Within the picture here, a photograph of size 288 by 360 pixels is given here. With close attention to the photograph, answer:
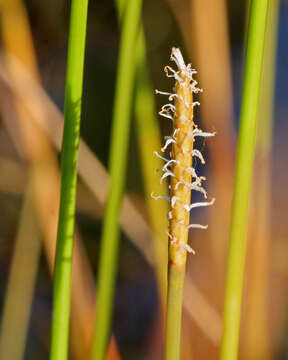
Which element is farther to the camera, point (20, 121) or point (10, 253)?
point (10, 253)

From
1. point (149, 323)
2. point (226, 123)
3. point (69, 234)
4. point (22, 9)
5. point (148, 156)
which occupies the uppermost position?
point (22, 9)

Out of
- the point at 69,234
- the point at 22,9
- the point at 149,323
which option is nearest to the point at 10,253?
the point at 149,323

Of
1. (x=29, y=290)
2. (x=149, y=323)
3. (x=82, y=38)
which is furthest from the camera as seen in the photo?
(x=149, y=323)

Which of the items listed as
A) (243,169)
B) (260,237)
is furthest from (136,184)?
(243,169)

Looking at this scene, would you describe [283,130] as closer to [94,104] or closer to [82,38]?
[94,104]

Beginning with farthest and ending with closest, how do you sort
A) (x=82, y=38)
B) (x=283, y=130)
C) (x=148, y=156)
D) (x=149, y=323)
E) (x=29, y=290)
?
(x=283, y=130) < (x=149, y=323) < (x=29, y=290) < (x=148, y=156) < (x=82, y=38)

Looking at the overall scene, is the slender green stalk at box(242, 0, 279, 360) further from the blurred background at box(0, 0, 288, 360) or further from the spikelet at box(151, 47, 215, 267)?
the spikelet at box(151, 47, 215, 267)
